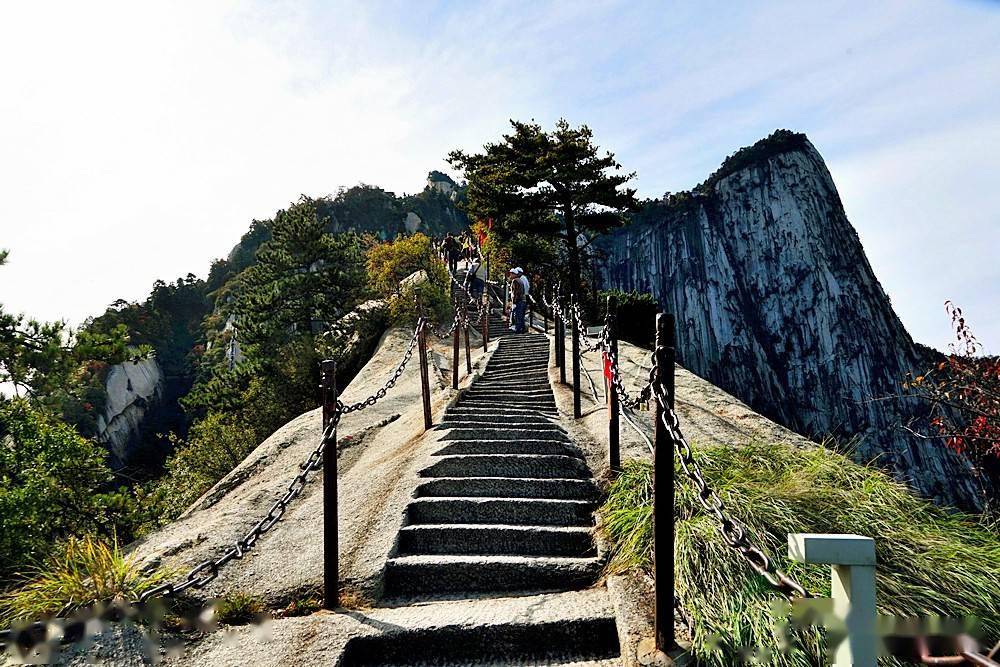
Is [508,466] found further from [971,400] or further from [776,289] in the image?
[776,289]

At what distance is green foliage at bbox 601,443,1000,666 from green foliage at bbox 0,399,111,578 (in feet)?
25.5

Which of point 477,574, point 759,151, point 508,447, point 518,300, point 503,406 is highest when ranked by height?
point 759,151

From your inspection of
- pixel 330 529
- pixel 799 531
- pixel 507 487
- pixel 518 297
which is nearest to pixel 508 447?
pixel 507 487

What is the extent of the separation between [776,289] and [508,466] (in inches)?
1766

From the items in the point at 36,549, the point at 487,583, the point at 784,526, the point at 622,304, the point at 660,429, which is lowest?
the point at 36,549

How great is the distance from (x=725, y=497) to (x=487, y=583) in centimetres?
173

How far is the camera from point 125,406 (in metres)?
36.5

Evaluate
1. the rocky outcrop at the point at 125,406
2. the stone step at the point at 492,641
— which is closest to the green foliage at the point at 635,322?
the stone step at the point at 492,641

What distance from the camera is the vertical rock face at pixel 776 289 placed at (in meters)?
41.3

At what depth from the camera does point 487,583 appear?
4.11m

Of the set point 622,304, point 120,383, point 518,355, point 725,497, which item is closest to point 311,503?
point 725,497

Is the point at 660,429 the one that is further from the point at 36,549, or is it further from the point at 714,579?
the point at 36,549

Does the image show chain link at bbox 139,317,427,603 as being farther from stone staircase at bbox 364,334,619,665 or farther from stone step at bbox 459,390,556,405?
stone step at bbox 459,390,556,405

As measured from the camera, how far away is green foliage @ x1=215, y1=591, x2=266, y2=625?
141 inches
